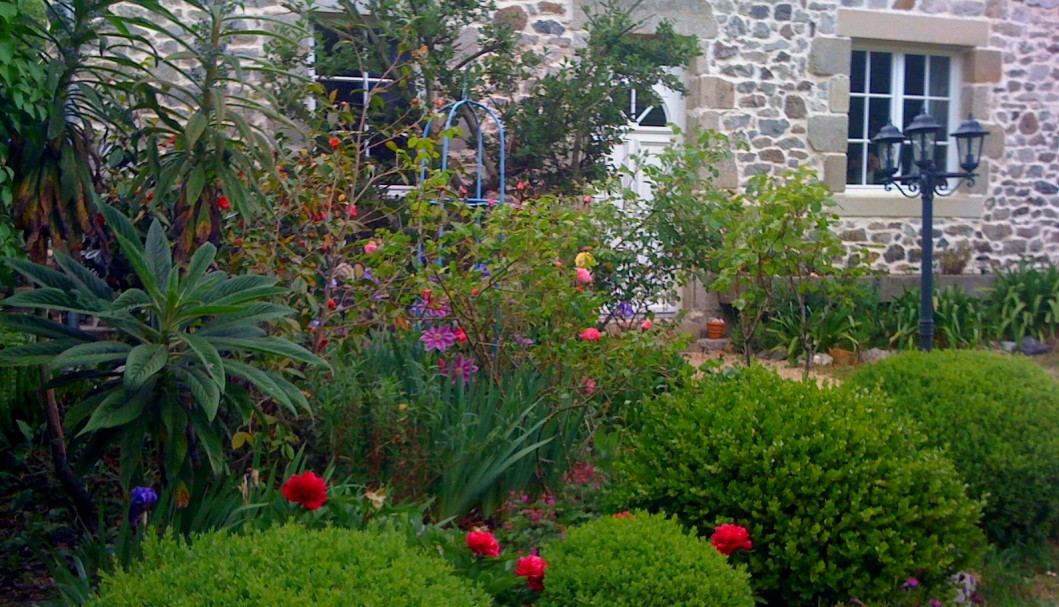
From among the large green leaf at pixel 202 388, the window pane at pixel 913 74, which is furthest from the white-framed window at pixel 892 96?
the large green leaf at pixel 202 388

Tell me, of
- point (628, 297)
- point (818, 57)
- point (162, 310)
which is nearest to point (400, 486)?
point (162, 310)

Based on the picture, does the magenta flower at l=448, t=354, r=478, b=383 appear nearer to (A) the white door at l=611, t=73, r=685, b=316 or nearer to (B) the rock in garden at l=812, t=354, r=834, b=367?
(B) the rock in garden at l=812, t=354, r=834, b=367

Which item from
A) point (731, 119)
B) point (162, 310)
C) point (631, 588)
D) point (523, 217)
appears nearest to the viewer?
point (631, 588)

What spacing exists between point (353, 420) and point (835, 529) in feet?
5.33

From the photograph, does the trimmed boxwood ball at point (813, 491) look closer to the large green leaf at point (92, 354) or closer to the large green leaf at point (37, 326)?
the large green leaf at point (92, 354)

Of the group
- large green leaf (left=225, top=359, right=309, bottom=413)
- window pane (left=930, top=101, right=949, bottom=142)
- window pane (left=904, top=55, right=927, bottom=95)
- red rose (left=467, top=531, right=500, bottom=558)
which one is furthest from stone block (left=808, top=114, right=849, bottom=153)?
large green leaf (left=225, top=359, right=309, bottom=413)

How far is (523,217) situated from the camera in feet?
14.2

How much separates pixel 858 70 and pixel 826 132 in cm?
100

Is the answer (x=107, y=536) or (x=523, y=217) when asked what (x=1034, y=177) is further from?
(x=107, y=536)

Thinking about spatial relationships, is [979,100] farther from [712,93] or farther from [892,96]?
[712,93]

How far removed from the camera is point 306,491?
270 cm

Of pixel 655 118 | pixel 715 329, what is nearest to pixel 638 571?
pixel 715 329

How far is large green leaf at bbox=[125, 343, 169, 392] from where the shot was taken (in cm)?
247

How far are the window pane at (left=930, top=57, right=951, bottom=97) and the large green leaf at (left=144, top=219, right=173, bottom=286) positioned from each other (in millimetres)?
9214
